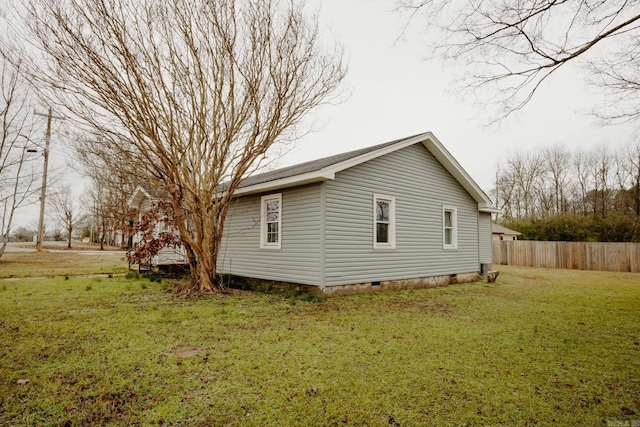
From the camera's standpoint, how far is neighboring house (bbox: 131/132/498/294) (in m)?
9.01

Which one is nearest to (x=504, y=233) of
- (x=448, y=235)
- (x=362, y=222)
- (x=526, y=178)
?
(x=526, y=178)

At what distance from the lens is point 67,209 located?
34.7 meters

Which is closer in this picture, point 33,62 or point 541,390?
point 541,390

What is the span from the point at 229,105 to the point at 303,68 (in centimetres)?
222

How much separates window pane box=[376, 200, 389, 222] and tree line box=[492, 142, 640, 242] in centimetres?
2101

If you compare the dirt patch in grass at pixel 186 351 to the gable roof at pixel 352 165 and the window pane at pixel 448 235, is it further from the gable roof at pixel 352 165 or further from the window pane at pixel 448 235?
the window pane at pixel 448 235

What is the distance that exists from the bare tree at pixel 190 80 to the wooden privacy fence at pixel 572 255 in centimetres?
1892

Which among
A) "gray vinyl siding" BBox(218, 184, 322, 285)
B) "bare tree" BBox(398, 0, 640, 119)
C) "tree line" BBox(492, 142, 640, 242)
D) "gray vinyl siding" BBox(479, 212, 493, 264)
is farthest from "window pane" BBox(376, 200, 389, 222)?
"tree line" BBox(492, 142, 640, 242)

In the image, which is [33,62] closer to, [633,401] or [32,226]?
[633,401]

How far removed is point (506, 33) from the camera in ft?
20.0

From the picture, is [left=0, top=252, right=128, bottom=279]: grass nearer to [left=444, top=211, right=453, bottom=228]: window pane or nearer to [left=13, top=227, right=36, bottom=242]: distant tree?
[left=444, top=211, right=453, bottom=228]: window pane

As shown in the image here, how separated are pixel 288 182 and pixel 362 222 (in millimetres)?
2379

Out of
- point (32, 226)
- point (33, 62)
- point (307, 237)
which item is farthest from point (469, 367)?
point (32, 226)

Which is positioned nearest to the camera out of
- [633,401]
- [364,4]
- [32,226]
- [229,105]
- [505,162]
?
[633,401]
